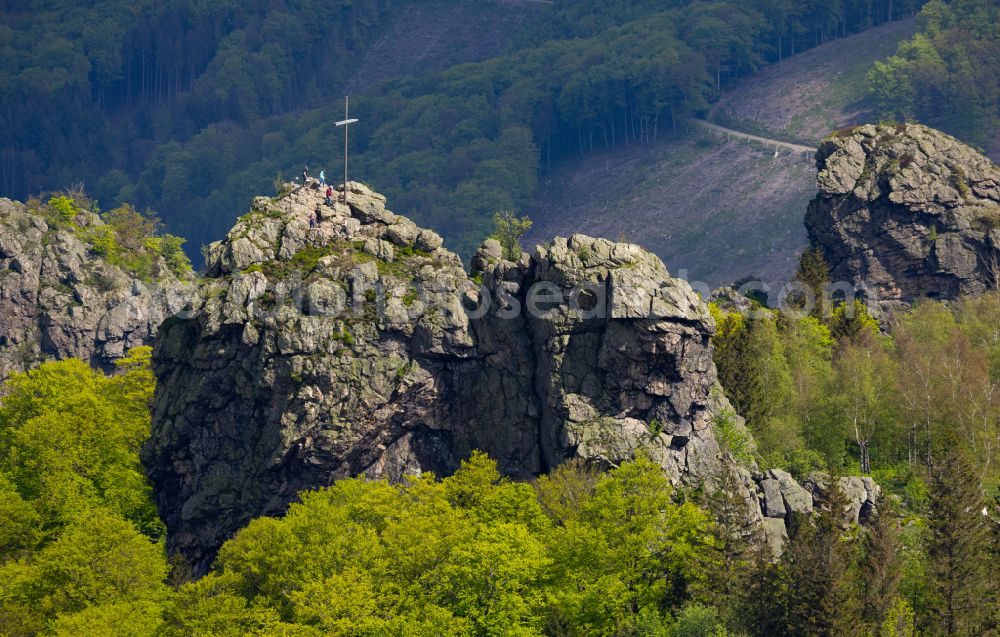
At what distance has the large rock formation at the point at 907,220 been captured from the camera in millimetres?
174625

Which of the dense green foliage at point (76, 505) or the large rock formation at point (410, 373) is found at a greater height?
the large rock formation at point (410, 373)

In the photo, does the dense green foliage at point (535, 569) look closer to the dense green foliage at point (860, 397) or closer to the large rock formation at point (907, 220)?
the dense green foliage at point (860, 397)

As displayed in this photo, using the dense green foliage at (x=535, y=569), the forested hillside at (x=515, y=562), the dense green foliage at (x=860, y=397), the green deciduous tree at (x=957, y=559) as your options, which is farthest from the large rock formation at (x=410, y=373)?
the green deciduous tree at (x=957, y=559)

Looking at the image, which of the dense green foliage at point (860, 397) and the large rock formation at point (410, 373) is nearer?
the large rock formation at point (410, 373)

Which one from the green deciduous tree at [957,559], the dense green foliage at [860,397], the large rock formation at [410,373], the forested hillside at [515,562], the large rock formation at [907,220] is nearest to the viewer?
the forested hillside at [515,562]

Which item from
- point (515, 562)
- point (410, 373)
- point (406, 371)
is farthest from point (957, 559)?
point (406, 371)

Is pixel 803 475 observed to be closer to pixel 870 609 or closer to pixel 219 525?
pixel 870 609

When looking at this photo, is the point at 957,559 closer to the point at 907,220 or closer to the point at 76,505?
the point at 76,505

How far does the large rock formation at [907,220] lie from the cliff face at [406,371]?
56320mm

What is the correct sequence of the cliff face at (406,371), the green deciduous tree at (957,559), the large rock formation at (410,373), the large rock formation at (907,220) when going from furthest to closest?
1. the large rock formation at (907,220)
2. the cliff face at (406,371)
3. the large rock formation at (410,373)
4. the green deciduous tree at (957,559)

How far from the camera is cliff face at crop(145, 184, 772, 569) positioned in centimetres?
12175

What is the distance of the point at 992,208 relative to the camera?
176 meters

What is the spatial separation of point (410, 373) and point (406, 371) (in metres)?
0.33

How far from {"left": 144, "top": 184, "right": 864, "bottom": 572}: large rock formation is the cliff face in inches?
4.6
